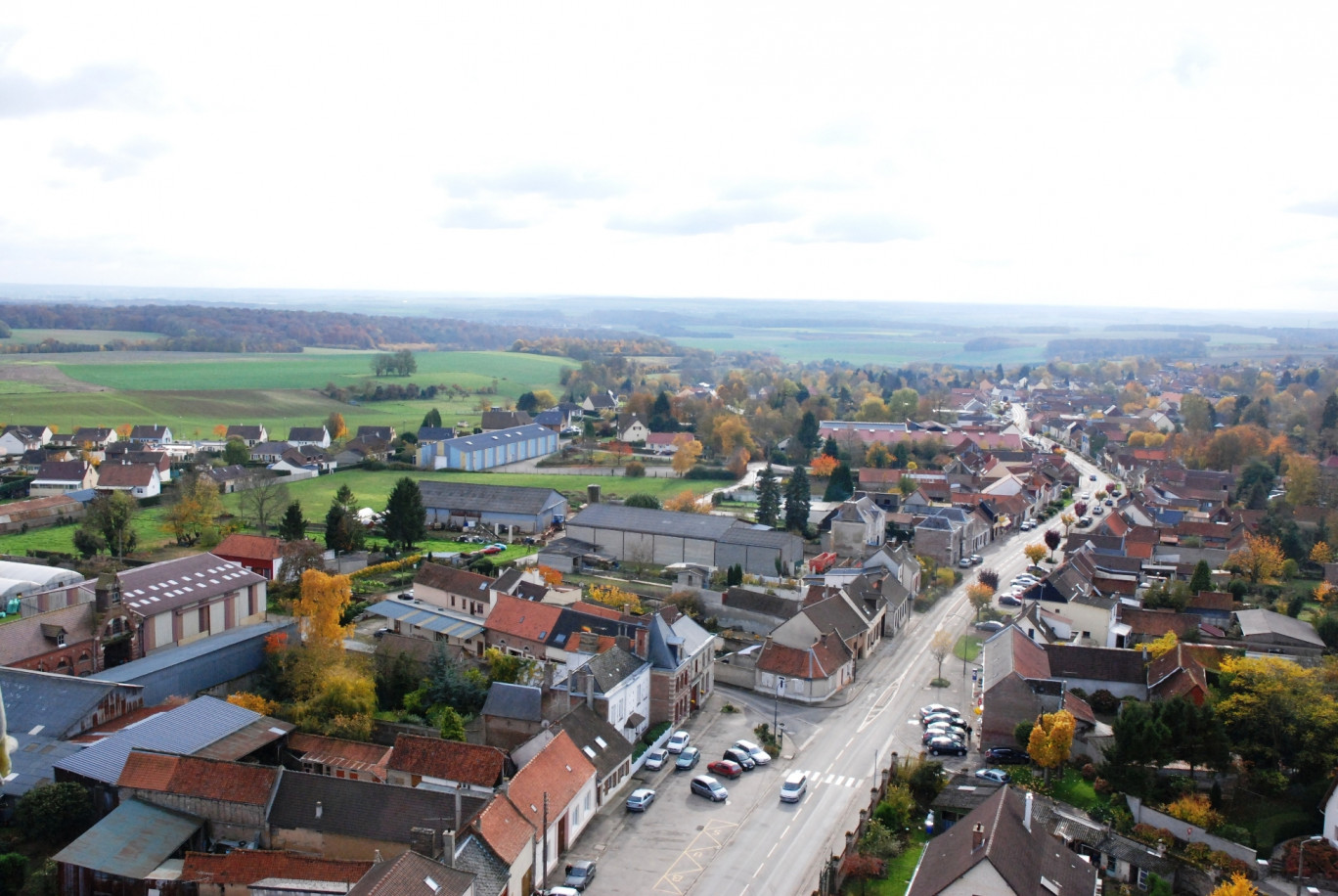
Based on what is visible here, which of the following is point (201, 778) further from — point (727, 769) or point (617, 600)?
point (617, 600)

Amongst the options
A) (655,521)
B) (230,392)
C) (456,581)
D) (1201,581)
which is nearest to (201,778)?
(456,581)

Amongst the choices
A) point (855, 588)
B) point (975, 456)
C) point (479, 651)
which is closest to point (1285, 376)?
point (975, 456)

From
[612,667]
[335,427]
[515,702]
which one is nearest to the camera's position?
[515,702]

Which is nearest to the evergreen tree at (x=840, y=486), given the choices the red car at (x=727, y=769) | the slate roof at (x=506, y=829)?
the red car at (x=727, y=769)

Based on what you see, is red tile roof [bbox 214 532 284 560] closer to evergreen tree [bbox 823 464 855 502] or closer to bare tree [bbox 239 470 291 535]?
bare tree [bbox 239 470 291 535]

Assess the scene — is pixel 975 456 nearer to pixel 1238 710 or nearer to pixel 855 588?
pixel 855 588

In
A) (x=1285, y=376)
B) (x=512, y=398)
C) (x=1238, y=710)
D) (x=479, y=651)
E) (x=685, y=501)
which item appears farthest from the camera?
(x=1285, y=376)

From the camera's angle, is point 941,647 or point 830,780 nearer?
point 830,780
